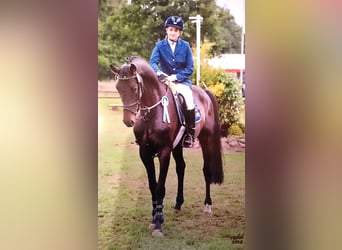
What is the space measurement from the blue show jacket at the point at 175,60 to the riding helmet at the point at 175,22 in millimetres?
77

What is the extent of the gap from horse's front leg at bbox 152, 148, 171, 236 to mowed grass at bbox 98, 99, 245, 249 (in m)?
0.02

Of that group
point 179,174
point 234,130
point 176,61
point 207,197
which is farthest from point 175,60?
point 207,197

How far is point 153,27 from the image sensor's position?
2203 millimetres

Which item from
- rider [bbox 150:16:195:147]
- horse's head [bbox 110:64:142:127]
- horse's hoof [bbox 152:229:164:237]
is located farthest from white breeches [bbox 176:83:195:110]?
horse's hoof [bbox 152:229:164:237]

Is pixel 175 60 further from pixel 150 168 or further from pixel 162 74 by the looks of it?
pixel 150 168

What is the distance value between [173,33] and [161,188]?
0.81m

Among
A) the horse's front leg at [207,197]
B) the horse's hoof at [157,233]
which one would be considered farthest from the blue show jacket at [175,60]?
the horse's hoof at [157,233]

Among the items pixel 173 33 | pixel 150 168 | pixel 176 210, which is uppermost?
pixel 173 33

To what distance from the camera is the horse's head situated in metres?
2.15

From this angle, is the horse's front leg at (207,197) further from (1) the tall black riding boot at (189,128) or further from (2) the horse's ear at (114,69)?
(2) the horse's ear at (114,69)
